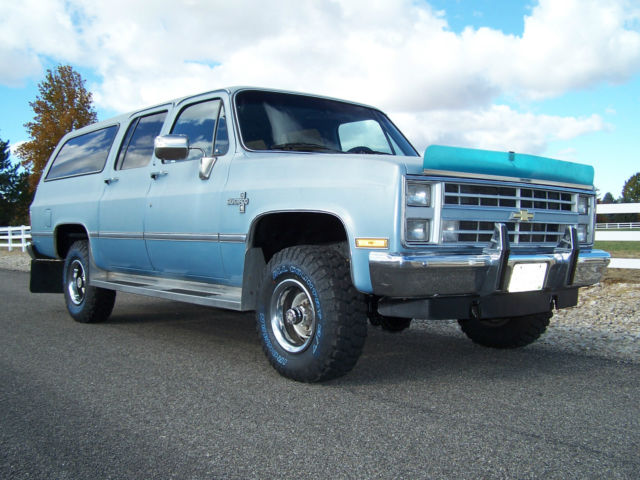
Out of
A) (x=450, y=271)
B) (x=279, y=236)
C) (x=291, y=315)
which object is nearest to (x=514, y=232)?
(x=450, y=271)

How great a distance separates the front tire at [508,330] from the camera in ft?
14.8

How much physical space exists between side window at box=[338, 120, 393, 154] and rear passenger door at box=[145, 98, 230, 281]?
0.97 m

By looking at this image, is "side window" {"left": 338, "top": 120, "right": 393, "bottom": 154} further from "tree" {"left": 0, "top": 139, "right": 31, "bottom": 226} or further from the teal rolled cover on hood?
"tree" {"left": 0, "top": 139, "right": 31, "bottom": 226}

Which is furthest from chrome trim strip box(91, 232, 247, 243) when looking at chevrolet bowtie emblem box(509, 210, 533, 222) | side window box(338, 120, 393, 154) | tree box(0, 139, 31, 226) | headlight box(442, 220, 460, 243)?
tree box(0, 139, 31, 226)

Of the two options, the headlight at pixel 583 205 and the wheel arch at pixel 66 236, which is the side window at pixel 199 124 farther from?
the headlight at pixel 583 205

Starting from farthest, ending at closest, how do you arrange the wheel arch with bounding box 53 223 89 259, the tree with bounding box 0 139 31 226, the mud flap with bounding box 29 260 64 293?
the tree with bounding box 0 139 31 226
the mud flap with bounding box 29 260 64 293
the wheel arch with bounding box 53 223 89 259

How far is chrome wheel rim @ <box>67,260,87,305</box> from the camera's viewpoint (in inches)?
246

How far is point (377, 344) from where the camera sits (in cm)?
493

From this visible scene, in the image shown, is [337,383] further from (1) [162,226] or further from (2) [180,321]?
(2) [180,321]

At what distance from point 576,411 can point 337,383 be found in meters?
1.34

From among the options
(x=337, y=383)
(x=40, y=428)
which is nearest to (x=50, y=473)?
(x=40, y=428)

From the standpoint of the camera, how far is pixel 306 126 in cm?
466

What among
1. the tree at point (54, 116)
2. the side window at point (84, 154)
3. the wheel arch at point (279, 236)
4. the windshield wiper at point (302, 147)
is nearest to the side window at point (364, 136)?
the windshield wiper at point (302, 147)

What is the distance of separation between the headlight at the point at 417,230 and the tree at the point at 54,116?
31.1 meters
